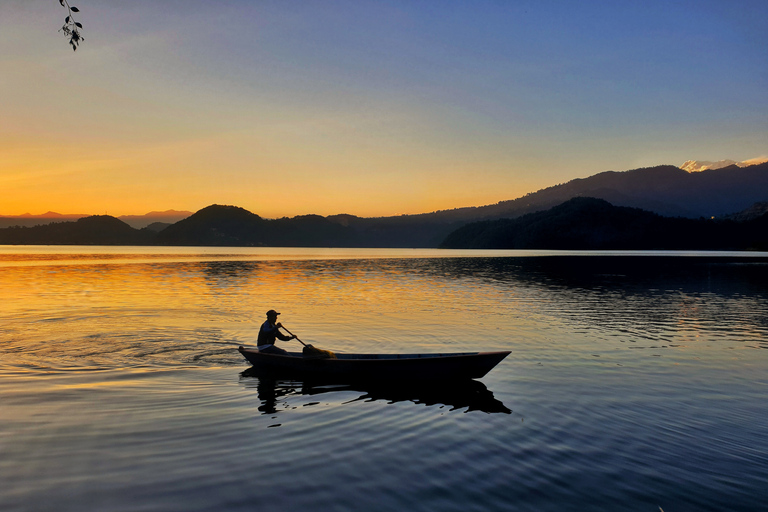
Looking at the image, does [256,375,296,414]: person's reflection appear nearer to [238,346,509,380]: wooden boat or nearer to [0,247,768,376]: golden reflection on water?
[238,346,509,380]: wooden boat

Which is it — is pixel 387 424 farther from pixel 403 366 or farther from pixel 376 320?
pixel 376 320

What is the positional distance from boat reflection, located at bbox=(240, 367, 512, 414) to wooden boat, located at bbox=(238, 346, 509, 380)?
1.12ft

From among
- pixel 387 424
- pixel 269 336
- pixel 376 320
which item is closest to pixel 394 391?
pixel 387 424

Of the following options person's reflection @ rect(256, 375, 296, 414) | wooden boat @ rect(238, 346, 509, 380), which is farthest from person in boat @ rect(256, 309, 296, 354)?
wooden boat @ rect(238, 346, 509, 380)

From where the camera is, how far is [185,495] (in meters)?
9.85

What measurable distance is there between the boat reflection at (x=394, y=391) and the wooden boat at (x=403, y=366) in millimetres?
341

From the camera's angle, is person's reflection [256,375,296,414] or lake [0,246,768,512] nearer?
lake [0,246,768,512]

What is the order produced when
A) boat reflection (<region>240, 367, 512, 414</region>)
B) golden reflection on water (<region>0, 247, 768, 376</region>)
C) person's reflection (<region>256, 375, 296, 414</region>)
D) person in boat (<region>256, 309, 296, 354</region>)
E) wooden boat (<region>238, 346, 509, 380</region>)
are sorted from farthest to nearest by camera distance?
golden reflection on water (<region>0, 247, 768, 376</region>) < person in boat (<region>256, 309, 296, 354</region>) < wooden boat (<region>238, 346, 509, 380</region>) < boat reflection (<region>240, 367, 512, 414</region>) < person's reflection (<region>256, 375, 296, 414</region>)

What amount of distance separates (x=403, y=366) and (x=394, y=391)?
97 cm

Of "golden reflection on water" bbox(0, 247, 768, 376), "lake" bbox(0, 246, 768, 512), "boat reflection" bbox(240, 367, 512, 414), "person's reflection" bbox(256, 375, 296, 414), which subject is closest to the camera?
"lake" bbox(0, 246, 768, 512)

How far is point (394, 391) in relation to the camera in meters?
18.0

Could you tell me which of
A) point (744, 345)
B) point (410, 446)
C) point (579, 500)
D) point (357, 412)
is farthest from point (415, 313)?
point (579, 500)

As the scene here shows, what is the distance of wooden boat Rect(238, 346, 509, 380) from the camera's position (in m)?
18.2

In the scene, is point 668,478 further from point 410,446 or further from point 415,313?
point 415,313
